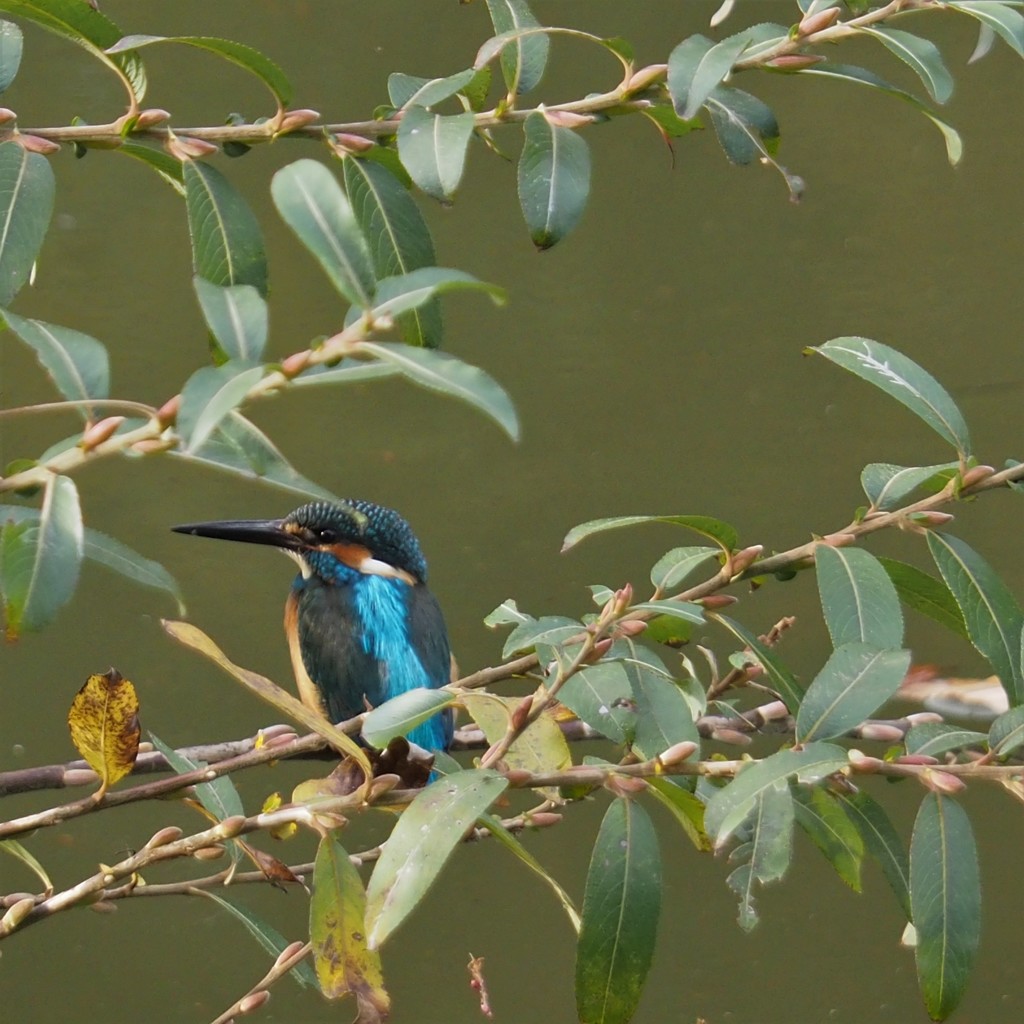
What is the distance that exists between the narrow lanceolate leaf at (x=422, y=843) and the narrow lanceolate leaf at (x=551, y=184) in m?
0.29

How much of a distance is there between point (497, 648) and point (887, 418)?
2.13 ft

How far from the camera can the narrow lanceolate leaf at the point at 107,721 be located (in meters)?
0.60

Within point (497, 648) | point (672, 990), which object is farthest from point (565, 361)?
point (672, 990)

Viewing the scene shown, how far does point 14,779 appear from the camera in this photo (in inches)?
32.5

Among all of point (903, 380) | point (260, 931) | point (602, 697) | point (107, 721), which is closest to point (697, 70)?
point (903, 380)

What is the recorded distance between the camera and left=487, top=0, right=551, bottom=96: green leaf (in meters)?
0.76

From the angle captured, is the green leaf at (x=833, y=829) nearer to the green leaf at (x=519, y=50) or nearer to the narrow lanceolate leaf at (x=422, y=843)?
the narrow lanceolate leaf at (x=422, y=843)

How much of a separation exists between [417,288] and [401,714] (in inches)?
7.6

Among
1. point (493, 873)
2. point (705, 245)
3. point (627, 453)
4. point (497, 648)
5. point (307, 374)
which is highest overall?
point (307, 374)

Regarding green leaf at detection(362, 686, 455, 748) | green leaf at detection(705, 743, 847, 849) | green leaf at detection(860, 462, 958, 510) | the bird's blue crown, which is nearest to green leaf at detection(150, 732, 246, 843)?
green leaf at detection(362, 686, 455, 748)

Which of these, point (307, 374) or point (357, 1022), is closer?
point (307, 374)

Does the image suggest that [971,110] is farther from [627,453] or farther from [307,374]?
[307,374]

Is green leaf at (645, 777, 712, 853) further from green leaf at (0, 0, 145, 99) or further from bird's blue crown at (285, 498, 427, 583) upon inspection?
bird's blue crown at (285, 498, 427, 583)

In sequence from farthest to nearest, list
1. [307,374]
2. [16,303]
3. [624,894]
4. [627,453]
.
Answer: [627,453] → [16,303] → [624,894] → [307,374]
